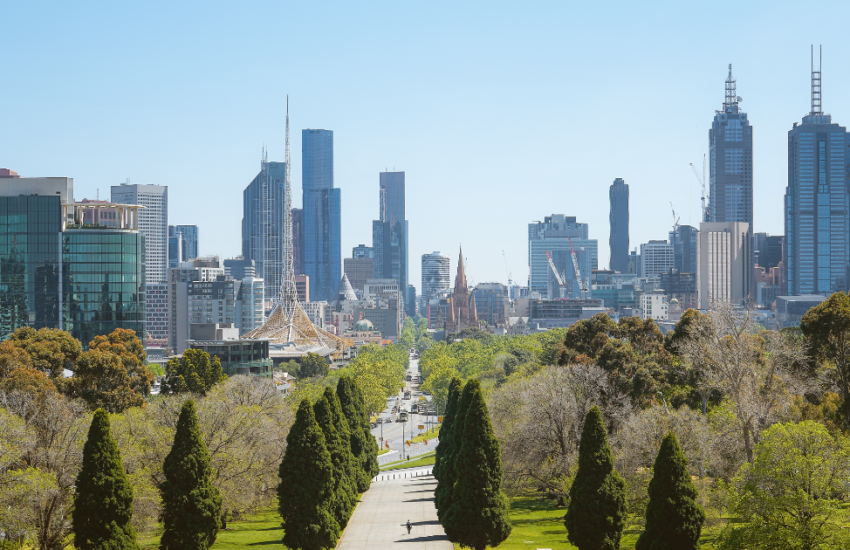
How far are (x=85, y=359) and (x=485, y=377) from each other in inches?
3290

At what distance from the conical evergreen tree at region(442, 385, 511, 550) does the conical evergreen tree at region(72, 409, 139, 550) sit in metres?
19.3

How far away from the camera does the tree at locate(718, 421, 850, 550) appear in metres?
44.8

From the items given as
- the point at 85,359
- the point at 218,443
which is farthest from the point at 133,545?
the point at 85,359

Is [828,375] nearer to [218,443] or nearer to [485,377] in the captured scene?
[218,443]

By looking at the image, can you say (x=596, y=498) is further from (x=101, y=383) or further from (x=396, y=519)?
(x=101, y=383)

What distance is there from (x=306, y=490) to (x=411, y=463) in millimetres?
72801

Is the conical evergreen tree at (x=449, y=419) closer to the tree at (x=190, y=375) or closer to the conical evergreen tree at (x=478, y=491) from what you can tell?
the tree at (x=190, y=375)

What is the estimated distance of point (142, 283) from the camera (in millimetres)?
154125

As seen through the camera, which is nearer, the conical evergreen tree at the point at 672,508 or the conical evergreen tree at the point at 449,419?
the conical evergreen tree at the point at 672,508

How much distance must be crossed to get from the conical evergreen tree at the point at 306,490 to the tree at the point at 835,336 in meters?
34.7

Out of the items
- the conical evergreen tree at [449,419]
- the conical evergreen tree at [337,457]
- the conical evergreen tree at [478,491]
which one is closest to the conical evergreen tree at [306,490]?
the conical evergreen tree at [337,457]

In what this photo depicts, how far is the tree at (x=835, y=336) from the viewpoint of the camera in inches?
2709

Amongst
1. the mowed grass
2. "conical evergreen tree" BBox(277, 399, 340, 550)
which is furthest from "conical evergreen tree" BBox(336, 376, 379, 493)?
"conical evergreen tree" BBox(277, 399, 340, 550)

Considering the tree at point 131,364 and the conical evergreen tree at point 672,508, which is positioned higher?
the tree at point 131,364
